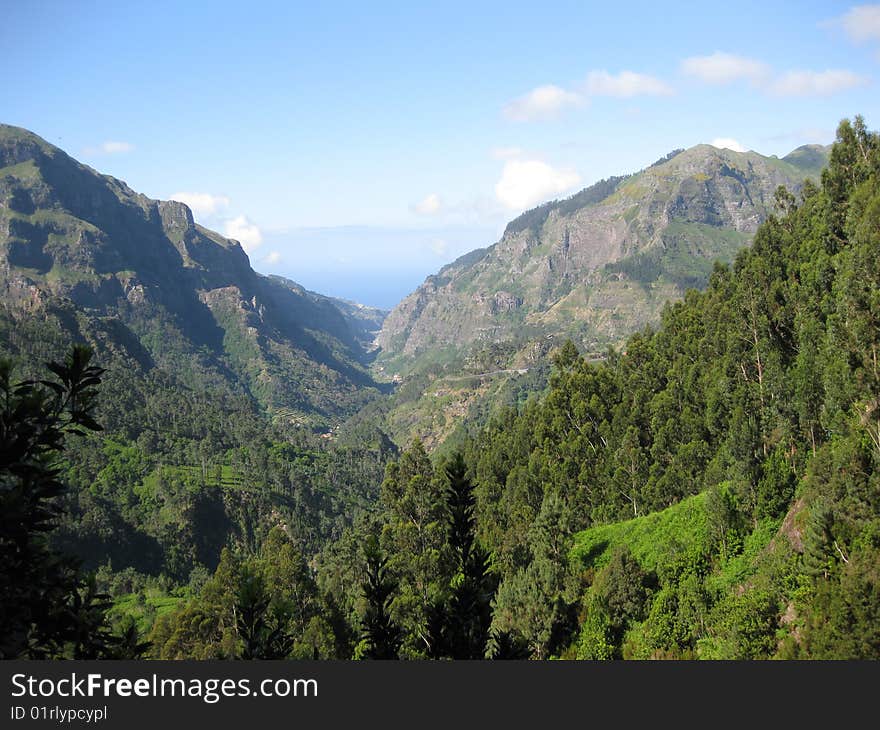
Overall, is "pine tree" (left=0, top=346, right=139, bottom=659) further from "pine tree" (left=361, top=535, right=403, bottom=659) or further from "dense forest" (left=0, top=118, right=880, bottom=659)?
"pine tree" (left=361, top=535, right=403, bottom=659)

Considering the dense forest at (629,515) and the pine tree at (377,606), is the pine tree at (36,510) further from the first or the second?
the pine tree at (377,606)

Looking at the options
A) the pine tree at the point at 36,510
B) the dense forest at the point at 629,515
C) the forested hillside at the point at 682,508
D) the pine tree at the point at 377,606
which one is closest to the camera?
the pine tree at the point at 36,510

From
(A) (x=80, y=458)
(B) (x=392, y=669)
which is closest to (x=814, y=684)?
(B) (x=392, y=669)

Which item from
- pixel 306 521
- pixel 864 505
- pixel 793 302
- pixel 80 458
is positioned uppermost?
pixel 793 302

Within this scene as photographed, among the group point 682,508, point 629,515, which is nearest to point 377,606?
point 682,508

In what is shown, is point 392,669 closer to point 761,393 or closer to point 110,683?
point 110,683

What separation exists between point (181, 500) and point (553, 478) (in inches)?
4457

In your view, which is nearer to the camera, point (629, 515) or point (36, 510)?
point (36, 510)

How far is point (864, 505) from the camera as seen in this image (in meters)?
29.5

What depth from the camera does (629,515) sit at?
6291 centimetres

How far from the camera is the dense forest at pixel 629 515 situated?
10008mm

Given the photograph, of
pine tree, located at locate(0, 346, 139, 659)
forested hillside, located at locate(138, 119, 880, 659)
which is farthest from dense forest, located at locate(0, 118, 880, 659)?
forested hillside, located at locate(138, 119, 880, 659)

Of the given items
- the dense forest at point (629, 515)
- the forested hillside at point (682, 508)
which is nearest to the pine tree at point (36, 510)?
the dense forest at point (629, 515)

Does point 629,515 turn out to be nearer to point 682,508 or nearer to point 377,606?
point 682,508
